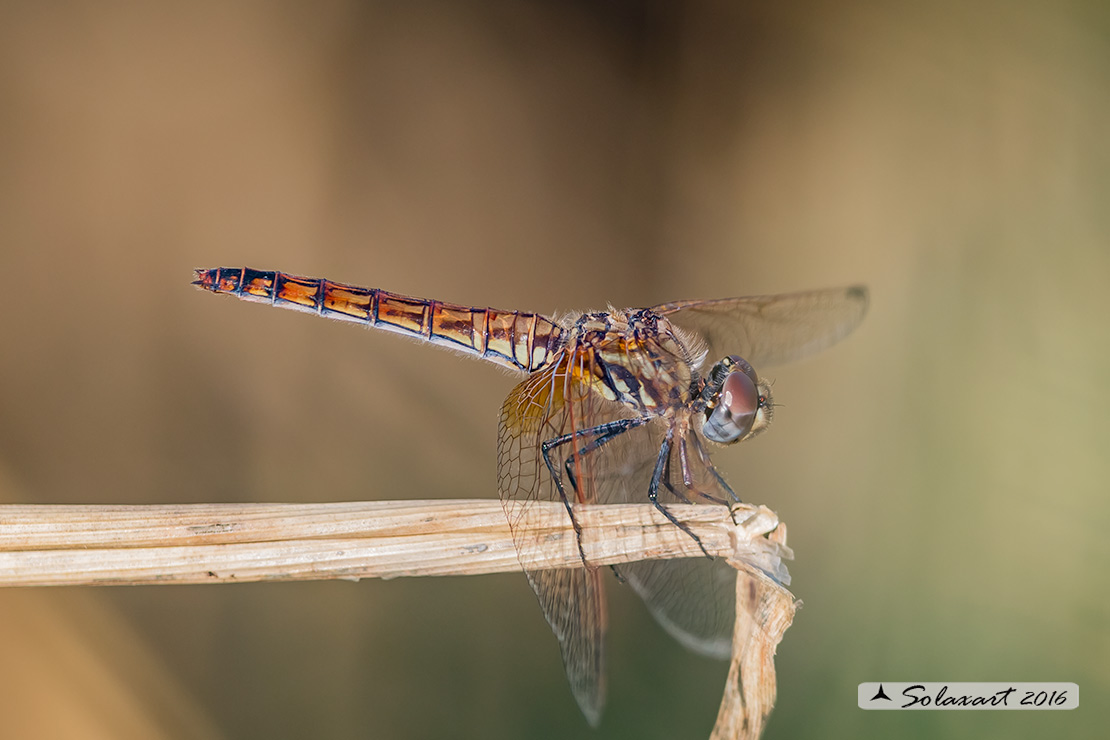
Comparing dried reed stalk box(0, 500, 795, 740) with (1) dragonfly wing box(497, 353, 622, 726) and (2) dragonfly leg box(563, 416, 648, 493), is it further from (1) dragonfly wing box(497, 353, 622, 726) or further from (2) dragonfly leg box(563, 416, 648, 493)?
(2) dragonfly leg box(563, 416, 648, 493)

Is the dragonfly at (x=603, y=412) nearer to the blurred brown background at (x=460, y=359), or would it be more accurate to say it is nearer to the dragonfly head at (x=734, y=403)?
the dragonfly head at (x=734, y=403)

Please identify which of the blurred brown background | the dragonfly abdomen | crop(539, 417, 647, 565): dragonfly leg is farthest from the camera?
the blurred brown background

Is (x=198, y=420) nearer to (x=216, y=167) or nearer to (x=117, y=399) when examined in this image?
(x=117, y=399)

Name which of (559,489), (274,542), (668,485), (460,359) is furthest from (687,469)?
(460,359)

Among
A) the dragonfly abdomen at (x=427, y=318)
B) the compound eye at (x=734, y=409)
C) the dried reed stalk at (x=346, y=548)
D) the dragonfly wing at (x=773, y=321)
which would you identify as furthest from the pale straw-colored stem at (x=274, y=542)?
the dragonfly wing at (x=773, y=321)

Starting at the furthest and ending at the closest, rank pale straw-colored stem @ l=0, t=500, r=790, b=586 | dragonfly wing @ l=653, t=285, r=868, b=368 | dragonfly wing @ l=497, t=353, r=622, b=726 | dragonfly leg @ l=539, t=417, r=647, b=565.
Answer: dragonfly wing @ l=653, t=285, r=868, b=368 < dragonfly leg @ l=539, t=417, r=647, b=565 < dragonfly wing @ l=497, t=353, r=622, b=726 < pale straw-colored stem @ l=0, t=500, r=790, b=586

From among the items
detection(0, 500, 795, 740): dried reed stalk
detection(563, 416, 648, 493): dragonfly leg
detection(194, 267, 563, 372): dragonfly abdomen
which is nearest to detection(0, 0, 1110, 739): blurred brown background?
detection(194, 267, 563, 372): dragonfly abdomen

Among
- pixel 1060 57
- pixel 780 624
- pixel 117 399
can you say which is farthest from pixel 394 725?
pixel 1060 57
